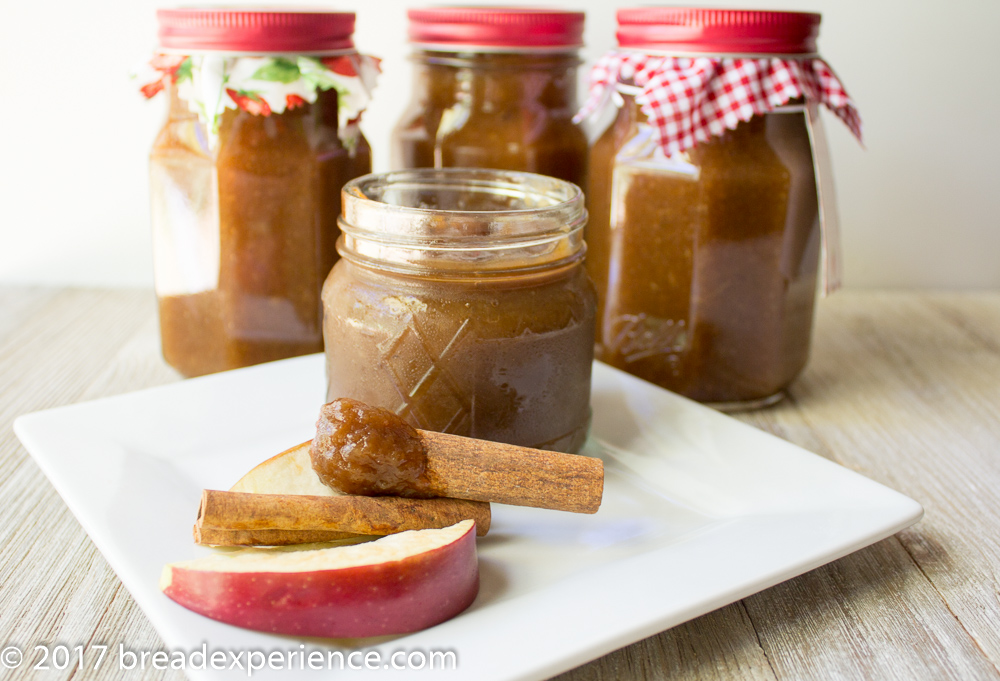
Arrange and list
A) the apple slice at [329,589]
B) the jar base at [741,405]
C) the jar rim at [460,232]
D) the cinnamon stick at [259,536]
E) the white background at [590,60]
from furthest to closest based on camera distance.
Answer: the white background at [590,60]
the jar base at [741,405]
the jar rim at [460,232]
the cinnamon stick at [259,536]
the apple slice at [329,589]

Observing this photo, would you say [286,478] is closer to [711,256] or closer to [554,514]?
[554,514]

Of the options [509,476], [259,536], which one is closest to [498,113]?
[509,476]

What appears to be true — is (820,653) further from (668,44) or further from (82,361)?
(82,361)

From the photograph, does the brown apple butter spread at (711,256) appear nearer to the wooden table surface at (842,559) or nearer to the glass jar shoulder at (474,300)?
the wooden table surface at (842,559)

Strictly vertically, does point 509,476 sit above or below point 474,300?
below

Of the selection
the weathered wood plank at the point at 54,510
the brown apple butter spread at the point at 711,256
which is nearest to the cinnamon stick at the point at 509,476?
the weathered wood plank at the point at 54,510

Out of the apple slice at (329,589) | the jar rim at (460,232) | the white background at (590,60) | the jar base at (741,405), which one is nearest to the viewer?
the apple slice at (329,589)

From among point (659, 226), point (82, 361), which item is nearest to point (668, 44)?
point (659, 226)
